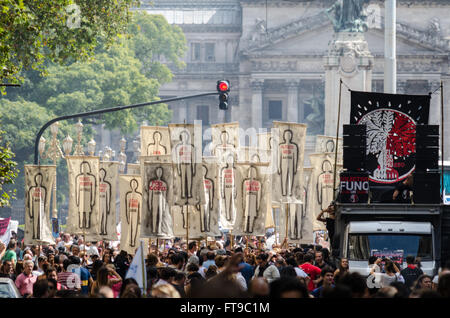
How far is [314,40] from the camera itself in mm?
98375

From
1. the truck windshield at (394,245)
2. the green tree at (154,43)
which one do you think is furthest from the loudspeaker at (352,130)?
the green tree at (154,43)

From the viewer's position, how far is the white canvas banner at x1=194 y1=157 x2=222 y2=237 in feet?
81.9

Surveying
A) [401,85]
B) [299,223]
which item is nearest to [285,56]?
[401,85]

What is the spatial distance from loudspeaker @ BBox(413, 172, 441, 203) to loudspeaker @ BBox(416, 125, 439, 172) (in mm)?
159

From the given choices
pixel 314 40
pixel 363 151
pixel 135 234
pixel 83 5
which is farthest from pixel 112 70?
pixel 363 151

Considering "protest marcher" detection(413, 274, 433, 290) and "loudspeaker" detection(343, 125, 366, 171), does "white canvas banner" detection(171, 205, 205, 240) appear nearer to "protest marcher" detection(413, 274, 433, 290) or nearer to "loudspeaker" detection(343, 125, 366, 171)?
"loudspeaker" detection(343, 125, 366, 171)

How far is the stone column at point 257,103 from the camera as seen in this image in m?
102

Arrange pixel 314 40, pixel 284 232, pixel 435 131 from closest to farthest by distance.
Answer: pixel 435 131
pixel 284 232
pixel 314 40

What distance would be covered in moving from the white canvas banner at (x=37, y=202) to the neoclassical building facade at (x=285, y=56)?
65949 millimetres

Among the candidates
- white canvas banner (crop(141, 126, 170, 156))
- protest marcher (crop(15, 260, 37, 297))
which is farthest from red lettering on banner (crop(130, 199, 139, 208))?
protest marcher (crop(15, 260, 37, 297))

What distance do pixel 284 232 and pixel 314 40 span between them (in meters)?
72.3

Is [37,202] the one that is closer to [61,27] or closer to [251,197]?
[251,197]

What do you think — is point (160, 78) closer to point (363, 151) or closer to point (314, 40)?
point (314, 40)

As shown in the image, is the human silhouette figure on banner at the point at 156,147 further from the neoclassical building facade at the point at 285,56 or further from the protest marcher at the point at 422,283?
the neoclassical building facade at the point at 285,56
